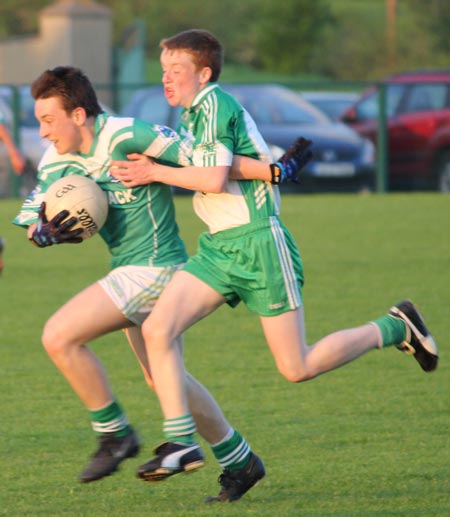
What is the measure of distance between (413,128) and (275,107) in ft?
7.29

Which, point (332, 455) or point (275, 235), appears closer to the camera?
point (275, 235)

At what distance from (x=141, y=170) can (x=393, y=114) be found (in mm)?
16699

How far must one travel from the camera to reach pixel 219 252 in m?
5.38

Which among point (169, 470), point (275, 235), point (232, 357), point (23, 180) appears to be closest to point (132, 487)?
point (169, 470)

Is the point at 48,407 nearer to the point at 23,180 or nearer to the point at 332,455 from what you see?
the point at 332,455

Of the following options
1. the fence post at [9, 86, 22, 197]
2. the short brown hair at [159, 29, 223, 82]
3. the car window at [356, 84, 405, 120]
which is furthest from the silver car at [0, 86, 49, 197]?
the short brown hair at [159, 29, 223, 82]

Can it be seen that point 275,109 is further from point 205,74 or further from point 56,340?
point 56,340

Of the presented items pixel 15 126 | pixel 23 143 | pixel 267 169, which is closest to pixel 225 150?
pixel 267 169

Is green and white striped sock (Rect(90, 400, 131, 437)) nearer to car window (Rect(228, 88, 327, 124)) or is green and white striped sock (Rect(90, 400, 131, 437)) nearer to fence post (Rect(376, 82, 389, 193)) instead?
car window (Rect(228, 88, 327, 124))

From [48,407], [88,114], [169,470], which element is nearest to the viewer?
[169,470]

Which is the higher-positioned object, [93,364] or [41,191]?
[41,191]

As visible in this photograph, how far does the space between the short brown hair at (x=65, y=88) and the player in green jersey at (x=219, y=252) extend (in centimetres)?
28

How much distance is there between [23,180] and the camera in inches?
810

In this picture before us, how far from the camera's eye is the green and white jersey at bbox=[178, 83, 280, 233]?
5.26 metres
